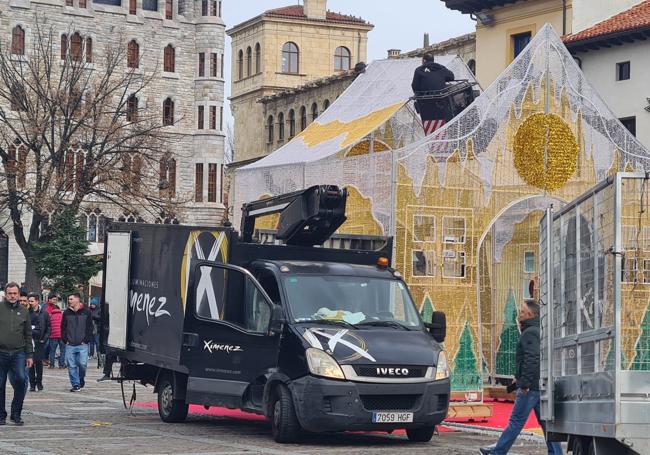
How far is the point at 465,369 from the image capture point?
22500 mm

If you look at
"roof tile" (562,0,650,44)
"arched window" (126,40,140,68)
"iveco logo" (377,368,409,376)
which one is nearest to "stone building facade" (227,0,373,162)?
"arched window" (126,40,140,68)

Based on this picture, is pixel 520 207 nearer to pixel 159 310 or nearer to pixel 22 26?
pixel 159 310

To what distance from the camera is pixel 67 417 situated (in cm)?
2136

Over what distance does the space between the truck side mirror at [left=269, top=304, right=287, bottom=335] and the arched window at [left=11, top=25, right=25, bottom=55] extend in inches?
2788

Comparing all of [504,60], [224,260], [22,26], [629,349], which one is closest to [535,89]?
[224,260]

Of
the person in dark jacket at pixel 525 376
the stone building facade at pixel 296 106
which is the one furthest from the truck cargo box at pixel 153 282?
the stone building facade at pixel 296 106

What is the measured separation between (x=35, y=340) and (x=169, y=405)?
8.87 meters

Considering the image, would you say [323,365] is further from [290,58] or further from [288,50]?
[288,50]

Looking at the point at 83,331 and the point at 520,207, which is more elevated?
the point at 520,207

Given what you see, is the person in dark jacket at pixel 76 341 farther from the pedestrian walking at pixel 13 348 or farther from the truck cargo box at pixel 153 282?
the pedestrian walking at pixel 13 348

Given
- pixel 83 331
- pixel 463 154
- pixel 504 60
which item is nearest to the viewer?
pixel 463 154

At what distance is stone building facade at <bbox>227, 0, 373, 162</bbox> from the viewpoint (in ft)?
325

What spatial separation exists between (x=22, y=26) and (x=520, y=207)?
66395 mm

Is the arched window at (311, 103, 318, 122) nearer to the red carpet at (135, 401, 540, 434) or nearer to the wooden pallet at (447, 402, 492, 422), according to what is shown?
the red carpet at (135, 401, 540, 434)
